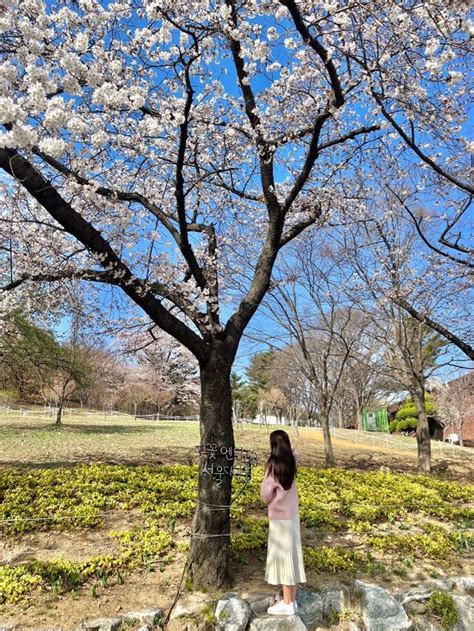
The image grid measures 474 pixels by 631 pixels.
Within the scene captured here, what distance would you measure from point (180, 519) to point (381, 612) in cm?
254

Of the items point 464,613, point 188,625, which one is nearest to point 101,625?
point 188,625

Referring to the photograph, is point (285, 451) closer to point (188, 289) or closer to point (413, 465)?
point (188, 289)

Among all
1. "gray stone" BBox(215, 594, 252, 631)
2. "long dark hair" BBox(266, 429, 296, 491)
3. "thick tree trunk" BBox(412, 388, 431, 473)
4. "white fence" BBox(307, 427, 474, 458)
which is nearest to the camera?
"gray stone" BBox(215, 594, 252, 631)

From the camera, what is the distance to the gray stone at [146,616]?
337cm

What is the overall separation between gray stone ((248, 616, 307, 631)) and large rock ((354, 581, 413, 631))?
0.62 meters

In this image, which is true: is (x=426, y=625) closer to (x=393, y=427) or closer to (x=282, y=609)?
(x=282, y=609)

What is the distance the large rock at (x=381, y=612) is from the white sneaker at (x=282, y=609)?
688mm

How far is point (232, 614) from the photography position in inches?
135

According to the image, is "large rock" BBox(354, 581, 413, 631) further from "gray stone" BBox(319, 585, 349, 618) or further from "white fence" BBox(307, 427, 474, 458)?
"white fence" BBox(307, 427, 474, 458)

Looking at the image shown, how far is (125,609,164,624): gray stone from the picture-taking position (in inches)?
133

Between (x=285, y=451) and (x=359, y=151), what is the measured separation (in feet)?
12.5

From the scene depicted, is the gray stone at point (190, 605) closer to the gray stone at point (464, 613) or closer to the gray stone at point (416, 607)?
the gray stone at point (416, 607)

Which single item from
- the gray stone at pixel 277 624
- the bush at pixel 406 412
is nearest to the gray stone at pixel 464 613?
the gray stone at pixel 277 624

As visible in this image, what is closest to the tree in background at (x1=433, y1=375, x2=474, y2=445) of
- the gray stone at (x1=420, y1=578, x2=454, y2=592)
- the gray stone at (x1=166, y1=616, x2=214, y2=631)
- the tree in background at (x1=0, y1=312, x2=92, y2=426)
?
the tree in background at (x1=0, y1=312, x2=92, y2=426)
